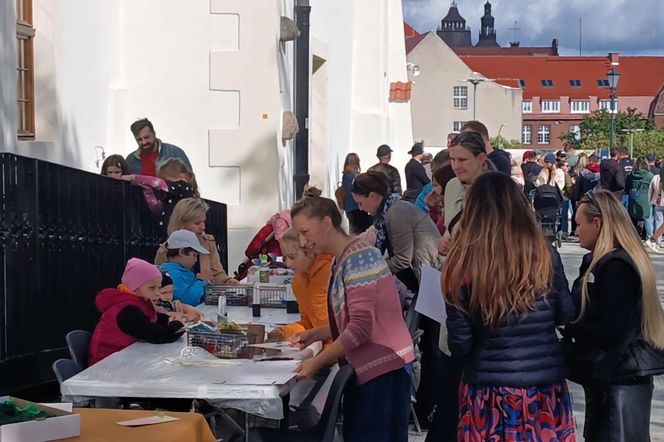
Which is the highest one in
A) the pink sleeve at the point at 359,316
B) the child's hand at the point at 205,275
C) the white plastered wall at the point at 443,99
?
the white plastered wall at the point at 443,99

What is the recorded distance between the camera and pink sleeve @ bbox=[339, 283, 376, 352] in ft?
17.3

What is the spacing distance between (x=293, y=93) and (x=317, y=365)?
10.8 metres

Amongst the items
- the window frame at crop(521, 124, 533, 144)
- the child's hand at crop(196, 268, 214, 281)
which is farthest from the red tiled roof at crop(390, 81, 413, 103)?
the window frame at crop(521, 124, 533, 144)

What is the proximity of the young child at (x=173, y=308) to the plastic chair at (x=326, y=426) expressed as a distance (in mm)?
1355

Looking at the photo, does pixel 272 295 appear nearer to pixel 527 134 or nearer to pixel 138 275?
pixel 138 275

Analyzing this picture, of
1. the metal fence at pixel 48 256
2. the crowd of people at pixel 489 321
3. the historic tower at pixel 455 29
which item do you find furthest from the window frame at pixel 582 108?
the crowd of people at pixel 489 321

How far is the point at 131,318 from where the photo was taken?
6117mm

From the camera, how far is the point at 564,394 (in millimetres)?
5164

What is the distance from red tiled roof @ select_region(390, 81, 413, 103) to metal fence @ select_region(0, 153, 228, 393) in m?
21.9

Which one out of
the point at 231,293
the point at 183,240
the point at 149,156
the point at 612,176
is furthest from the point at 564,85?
the point at 183,240

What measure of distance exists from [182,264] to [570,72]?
399 feet

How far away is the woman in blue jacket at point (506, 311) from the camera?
4906 mm

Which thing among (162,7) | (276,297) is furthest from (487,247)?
(162,7)

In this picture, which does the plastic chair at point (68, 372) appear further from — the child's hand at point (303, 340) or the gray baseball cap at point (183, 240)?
the gray baseball cap at point (183, 240)
